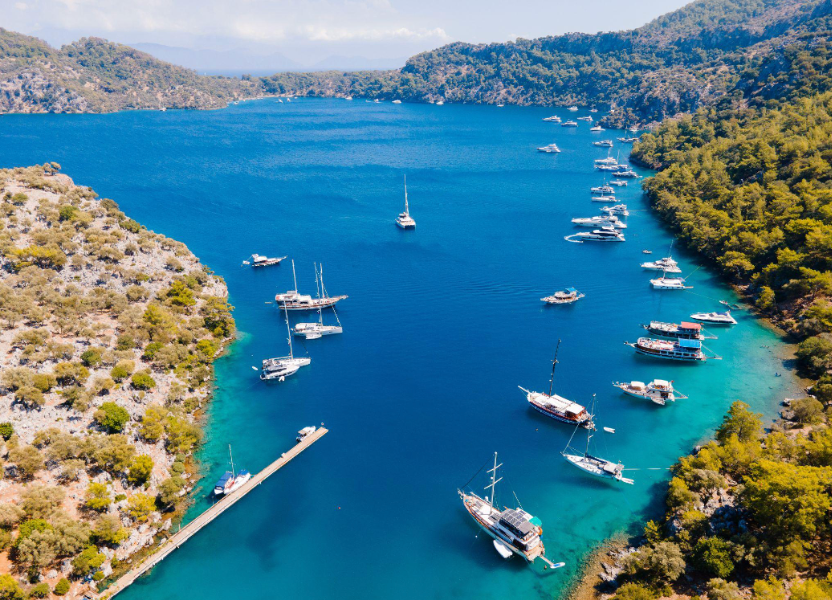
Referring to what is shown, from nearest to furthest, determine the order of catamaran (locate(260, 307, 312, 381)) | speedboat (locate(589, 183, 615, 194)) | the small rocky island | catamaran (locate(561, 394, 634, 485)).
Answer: the small rocky island → catamaran (locate(561, 394, 634, 485)) → catamaran (locate(260, 307, 312, 381)) → speedboat (locate(589, 183, 615, 194))

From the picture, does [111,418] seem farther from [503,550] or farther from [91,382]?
[503,550]

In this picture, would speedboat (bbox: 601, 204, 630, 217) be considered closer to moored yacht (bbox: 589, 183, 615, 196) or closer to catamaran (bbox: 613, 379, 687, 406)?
moored yacht (bbox: 589, 183, 615, 196)

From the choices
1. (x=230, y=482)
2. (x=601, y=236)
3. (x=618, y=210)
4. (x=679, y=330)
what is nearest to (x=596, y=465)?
(x=679, y=330)

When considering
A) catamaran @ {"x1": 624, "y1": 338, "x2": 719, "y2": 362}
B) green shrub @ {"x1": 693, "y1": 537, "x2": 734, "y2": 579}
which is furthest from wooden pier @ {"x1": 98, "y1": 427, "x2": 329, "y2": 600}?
catamaran @ {"x1": 624, "y1": 338, "x2": 719, "y2": 362}

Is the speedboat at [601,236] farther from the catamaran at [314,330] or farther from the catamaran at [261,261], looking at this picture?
the catamaran at [261,261]

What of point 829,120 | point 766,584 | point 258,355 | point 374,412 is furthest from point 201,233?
point 829,120

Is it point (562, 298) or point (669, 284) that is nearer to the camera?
point (562, 298)

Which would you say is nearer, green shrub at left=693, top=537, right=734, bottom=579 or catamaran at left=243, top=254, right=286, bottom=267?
green shrub at left=693, top=537, right=734, bottom=579
